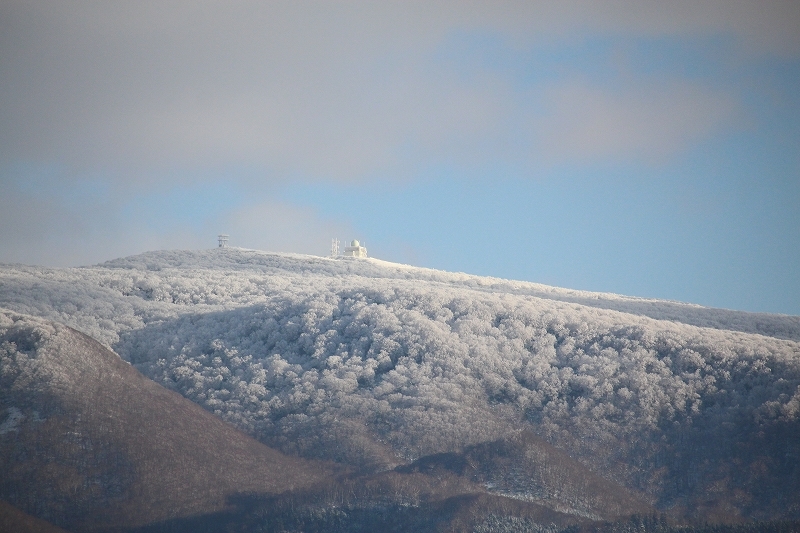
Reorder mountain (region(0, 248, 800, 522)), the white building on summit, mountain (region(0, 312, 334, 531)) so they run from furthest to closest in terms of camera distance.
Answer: the white building on summit < mountain (region(0, 248, 800, 522)) < mountain (region(0, 312, 334, 531))

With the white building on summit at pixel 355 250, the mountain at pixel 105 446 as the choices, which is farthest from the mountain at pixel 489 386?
the white building on summit at pixel 355 250

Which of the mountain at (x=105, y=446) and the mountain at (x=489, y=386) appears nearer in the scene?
the mountain at (x=105, y=446)

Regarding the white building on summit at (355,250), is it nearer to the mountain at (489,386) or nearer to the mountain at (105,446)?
the mountain at (489,386)

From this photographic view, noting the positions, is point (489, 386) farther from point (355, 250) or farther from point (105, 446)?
point (355, 250)

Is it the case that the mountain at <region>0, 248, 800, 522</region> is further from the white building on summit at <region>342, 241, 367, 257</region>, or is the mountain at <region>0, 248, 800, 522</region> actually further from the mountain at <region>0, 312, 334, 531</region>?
the white building on summit at <region>342, 241, 367, 257</region>

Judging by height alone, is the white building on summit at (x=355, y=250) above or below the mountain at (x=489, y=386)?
above

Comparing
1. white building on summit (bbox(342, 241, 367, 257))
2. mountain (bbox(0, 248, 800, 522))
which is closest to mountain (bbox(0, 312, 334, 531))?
mountain (bbox(0, 248, 800, 522))
